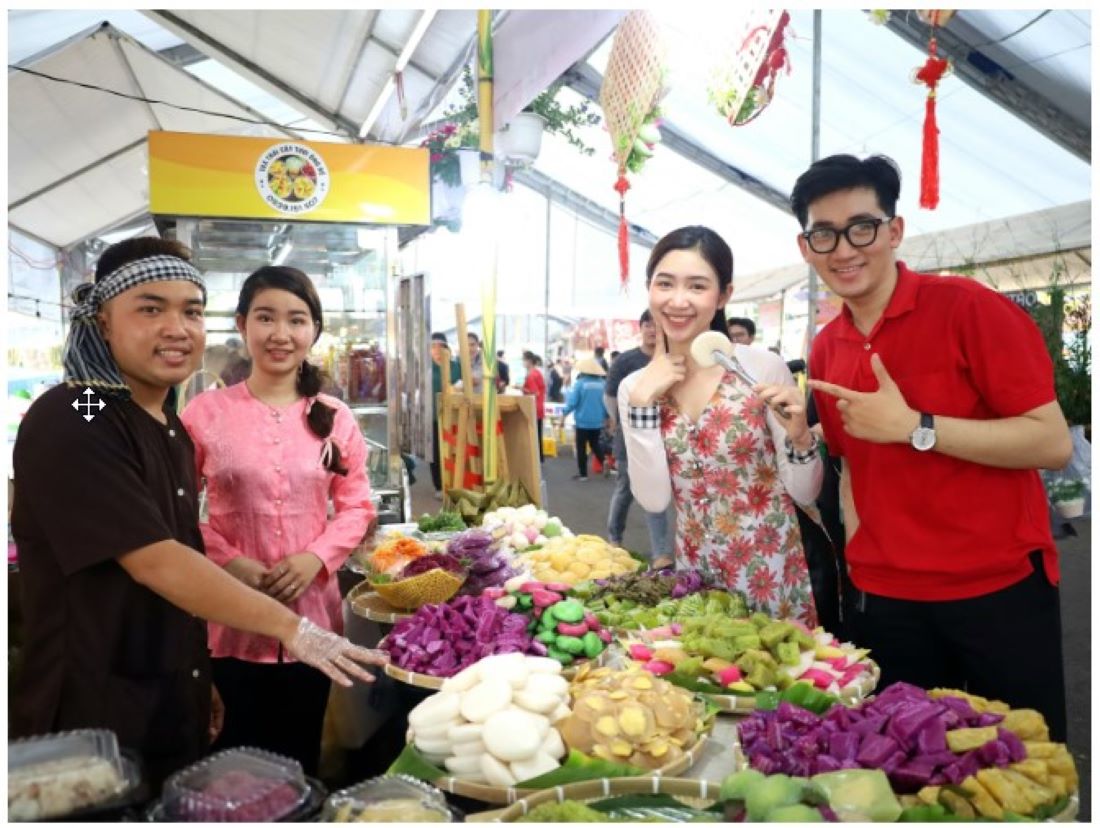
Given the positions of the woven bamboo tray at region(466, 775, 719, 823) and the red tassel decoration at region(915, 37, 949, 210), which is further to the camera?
the red tassel decoration at region(915, 37, 949, 210)

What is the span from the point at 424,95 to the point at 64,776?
5260 millimetres

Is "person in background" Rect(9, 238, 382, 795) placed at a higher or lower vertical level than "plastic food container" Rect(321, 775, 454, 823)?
higher

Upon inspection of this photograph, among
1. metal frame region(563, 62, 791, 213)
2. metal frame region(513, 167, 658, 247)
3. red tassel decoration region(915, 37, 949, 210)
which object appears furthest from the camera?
metal frame region(513, 167, 658, 247)

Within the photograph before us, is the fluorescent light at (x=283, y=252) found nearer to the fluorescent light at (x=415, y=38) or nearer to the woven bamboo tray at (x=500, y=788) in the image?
the fluorescent light at (x=415, y=38)

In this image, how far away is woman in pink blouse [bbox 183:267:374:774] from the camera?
2.23m

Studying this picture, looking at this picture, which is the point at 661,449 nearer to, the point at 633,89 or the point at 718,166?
the point at 633,89

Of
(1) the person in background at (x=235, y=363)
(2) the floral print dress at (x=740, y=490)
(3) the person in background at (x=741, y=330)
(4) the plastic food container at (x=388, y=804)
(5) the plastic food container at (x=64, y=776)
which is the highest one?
(3) the person in background at (x=741, y=330)

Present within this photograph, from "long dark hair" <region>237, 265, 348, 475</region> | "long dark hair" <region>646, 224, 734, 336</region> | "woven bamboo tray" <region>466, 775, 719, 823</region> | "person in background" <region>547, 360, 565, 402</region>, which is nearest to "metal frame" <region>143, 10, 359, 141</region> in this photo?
"long dark hair" <region>237, 265, 348, 475</region>

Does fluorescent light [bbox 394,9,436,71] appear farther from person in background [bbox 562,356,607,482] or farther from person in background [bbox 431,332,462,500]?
person in background [bbox 562,356,607,482]

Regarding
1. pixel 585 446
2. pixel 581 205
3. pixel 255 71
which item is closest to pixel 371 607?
pixel 255 71

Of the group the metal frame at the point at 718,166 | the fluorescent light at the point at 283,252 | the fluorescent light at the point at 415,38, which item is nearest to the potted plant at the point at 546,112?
the fluorescent light at the point at 415,38

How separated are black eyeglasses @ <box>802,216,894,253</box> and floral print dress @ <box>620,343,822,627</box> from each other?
0.45 m

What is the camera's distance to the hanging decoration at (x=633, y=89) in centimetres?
293

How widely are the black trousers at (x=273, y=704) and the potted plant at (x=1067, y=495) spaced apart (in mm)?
5222
